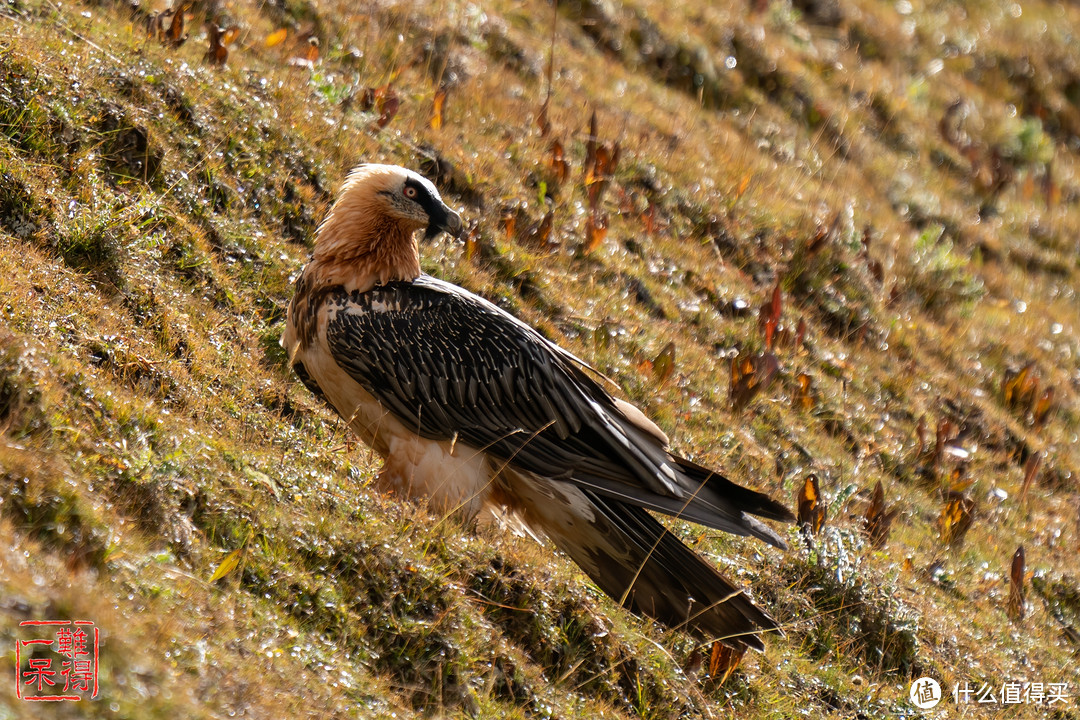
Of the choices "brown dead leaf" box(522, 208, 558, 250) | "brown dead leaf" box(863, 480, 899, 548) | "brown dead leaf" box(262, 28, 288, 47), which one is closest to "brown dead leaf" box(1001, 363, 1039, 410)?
"brown dead leaf" box(863, 480, 899, 548)

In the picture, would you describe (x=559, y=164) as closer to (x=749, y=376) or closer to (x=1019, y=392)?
(x=749, y=376)

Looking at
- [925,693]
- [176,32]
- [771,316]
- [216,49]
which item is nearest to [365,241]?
[216,49]

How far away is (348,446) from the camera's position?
6.40 metres

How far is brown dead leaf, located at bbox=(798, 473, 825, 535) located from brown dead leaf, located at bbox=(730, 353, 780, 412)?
1080mm

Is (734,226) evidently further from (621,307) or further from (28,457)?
(28,457)

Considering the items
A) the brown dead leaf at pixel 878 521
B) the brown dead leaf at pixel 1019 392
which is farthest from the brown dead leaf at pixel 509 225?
the brown dead leaf at pixel 1019 392

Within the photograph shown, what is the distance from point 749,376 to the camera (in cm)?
849

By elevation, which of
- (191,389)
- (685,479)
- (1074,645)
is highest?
(685,479)

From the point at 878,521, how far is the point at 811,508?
2.48 ft

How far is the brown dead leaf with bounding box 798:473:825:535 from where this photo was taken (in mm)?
7406

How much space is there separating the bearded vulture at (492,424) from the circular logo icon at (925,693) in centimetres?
146

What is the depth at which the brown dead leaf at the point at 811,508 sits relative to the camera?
24.3 feet

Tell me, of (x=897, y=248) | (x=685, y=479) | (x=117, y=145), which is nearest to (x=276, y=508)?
(x=685, y=479)

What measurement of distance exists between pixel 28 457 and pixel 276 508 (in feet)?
3.53
